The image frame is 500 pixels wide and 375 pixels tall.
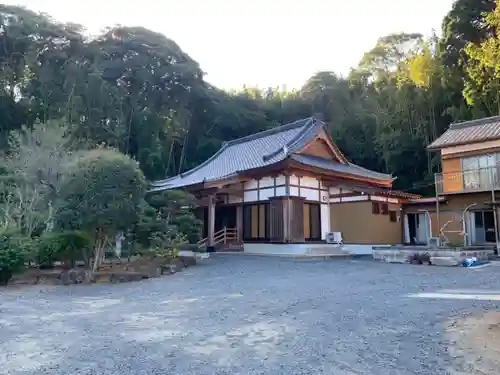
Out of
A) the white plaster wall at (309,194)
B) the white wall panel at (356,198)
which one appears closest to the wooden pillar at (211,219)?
the white plaster wall at (309,194)

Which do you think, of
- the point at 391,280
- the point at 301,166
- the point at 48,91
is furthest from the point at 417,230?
the point at 48,91

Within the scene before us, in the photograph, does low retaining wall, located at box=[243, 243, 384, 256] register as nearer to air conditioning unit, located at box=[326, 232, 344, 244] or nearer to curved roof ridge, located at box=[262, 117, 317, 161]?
air conditioning unit, located at box=[326, 232, 344, 244]

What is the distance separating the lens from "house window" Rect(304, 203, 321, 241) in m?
15.3

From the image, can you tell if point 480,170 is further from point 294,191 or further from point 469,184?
point 294,191

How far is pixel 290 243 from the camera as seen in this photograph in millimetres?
13844

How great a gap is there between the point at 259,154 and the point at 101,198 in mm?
9380

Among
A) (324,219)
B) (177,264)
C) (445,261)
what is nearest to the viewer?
(177,264)

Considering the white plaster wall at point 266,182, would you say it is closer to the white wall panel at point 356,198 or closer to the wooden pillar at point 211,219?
the wooden pillar at point 211,219

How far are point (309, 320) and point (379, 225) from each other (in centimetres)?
1224

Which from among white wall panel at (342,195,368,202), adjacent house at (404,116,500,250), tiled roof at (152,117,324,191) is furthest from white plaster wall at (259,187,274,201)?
adjacent house at (404,116,500,250)

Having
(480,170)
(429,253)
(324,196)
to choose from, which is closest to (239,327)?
(429,253)

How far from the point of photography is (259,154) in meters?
17.5

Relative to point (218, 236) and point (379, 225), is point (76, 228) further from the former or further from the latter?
point (379, 225)

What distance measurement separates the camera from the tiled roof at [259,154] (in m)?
15.3
